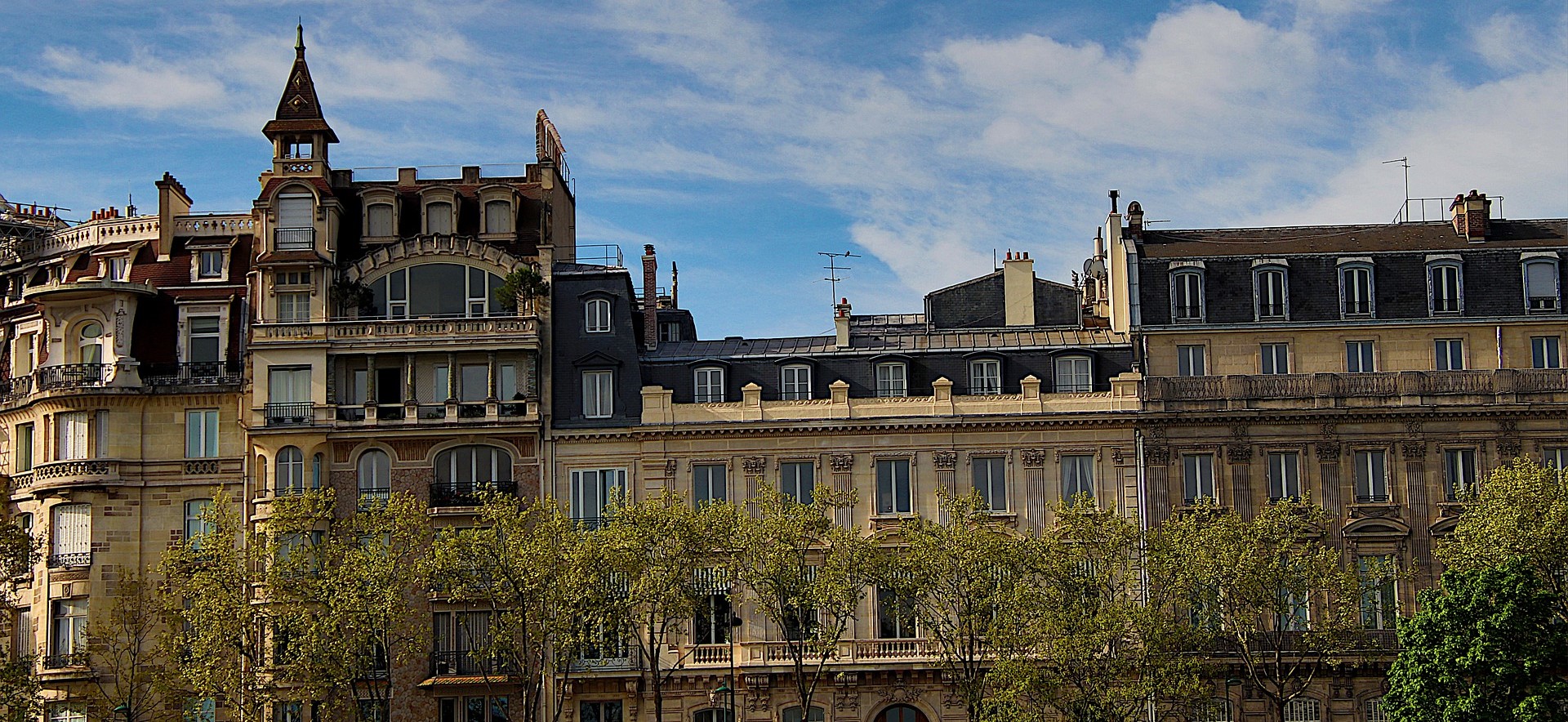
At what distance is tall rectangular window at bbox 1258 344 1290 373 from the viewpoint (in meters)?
68.4

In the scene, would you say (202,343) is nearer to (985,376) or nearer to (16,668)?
(16,668)

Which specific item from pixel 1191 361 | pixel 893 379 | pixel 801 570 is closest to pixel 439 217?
pixel 893 379

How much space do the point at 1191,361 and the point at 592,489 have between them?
62.6 feet

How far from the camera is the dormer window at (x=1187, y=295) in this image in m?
68.8

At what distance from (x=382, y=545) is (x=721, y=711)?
37.5ft

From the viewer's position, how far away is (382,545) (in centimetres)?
6234

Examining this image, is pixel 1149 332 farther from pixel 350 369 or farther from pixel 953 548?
pixel 350 369

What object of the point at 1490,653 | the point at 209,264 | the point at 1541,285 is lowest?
the point at 1490,653

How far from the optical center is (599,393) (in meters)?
68.5

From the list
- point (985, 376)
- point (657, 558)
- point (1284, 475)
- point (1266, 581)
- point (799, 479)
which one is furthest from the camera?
point (985, 376)

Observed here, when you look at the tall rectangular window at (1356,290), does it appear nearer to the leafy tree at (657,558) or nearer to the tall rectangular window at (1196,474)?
the tall rectangular window at (1196,474)

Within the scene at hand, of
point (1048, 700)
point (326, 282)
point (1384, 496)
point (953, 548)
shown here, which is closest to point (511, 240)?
point (326, 282)

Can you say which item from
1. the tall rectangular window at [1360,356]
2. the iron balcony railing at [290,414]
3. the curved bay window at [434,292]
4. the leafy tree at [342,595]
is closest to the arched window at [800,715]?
the leafy tree at [342,595]

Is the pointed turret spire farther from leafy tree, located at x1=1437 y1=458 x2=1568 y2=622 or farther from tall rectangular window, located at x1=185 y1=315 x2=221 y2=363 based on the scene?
leafy tree, located at x1=1437 y1=458 x2=1568 y2=622
